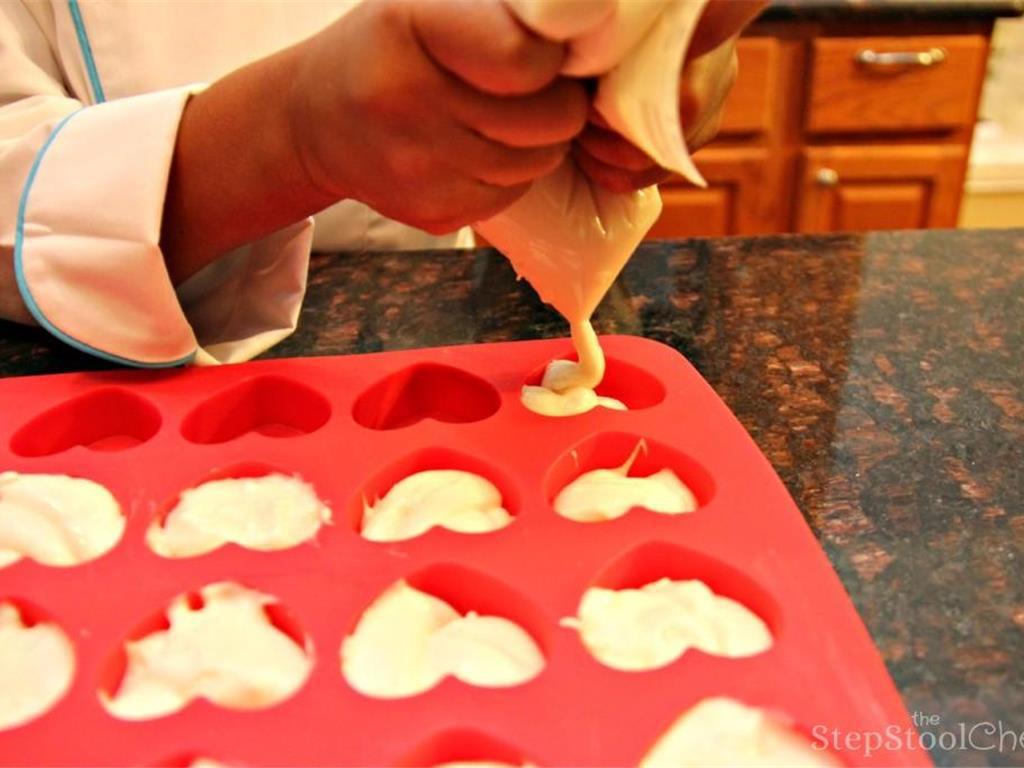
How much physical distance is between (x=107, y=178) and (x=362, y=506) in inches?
12.1

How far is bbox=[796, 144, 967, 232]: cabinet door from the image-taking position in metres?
1.68

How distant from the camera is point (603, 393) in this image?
2.29 ft

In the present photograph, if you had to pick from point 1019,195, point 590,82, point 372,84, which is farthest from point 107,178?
point 1019,195

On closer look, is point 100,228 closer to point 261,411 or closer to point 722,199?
point 261,411

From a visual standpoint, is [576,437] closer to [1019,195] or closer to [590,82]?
[590,82]

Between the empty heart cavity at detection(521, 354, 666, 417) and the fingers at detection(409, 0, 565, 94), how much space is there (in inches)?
A: 9.5

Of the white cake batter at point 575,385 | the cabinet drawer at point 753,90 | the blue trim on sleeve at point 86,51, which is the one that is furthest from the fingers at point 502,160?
the cabinet drawer at point 753,90

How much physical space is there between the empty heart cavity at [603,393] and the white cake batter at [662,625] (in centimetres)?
17

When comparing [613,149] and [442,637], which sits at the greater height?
[613,149]

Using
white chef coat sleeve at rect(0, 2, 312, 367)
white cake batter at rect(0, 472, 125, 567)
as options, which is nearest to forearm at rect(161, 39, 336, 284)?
white chef coat sleeve at rect(0, 2, 312, 367)

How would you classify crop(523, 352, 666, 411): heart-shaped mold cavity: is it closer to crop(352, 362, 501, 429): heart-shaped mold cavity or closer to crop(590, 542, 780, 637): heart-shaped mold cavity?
crop(352, 362, 501, 429): heart-shaped mold cavity

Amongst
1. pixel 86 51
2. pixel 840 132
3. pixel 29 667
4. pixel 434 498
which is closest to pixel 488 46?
pixel 434 498

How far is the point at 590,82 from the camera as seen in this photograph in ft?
1.59

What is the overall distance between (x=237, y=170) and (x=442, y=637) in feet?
1.23
